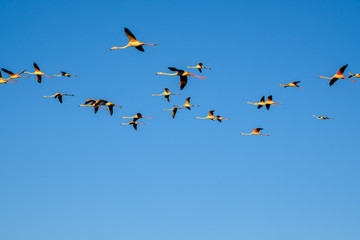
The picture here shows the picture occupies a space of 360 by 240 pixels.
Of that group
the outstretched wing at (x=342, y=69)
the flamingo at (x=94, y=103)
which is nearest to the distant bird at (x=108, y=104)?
the flamingo at (x=94, y=103)

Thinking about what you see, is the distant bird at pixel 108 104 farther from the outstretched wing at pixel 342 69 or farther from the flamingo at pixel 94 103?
the outstretched wing at pixel 342 69

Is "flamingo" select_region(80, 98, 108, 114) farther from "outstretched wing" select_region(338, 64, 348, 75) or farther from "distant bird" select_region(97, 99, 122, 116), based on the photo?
"outstretched wing" select_region(338, 64, 348, 75)

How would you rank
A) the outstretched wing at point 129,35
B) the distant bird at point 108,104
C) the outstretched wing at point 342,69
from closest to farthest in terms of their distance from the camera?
the outstretched wing at point 129,35 < the outstretched wing at point 342,69 < the distant bird at point 108,104

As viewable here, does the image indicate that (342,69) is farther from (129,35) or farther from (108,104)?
(108,104)

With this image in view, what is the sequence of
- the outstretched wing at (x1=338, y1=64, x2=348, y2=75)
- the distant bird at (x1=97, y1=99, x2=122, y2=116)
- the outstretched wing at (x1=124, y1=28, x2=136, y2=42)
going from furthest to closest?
1. the distant bird at (x1=97, y1=99, x2=122, y2=116)
2. the outstretched wing at (x1=338, y1=64, x2=348, y2=75)
3. the outstretched wing at (x1=124, y1=28, x2=136, y2=42)

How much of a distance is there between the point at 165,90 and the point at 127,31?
1478cm

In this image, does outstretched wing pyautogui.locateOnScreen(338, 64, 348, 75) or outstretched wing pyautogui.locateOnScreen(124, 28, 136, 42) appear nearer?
outstretched wing pyautogui.locateOnScreen(124, 28, 136, 42)

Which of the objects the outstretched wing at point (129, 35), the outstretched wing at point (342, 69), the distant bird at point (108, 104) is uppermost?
the outstretched wing at point (129, 35)

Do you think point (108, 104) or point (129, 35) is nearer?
point (129, 35)

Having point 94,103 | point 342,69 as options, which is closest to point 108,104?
point 94,103

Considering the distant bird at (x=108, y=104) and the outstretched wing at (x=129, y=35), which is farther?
the distant bird at (x=108, y=104)

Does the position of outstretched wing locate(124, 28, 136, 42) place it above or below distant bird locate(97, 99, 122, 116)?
above

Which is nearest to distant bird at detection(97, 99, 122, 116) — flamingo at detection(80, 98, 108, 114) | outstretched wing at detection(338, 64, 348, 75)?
flamingo at detection(80, 98, 108, 114)

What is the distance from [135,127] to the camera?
5484cm
